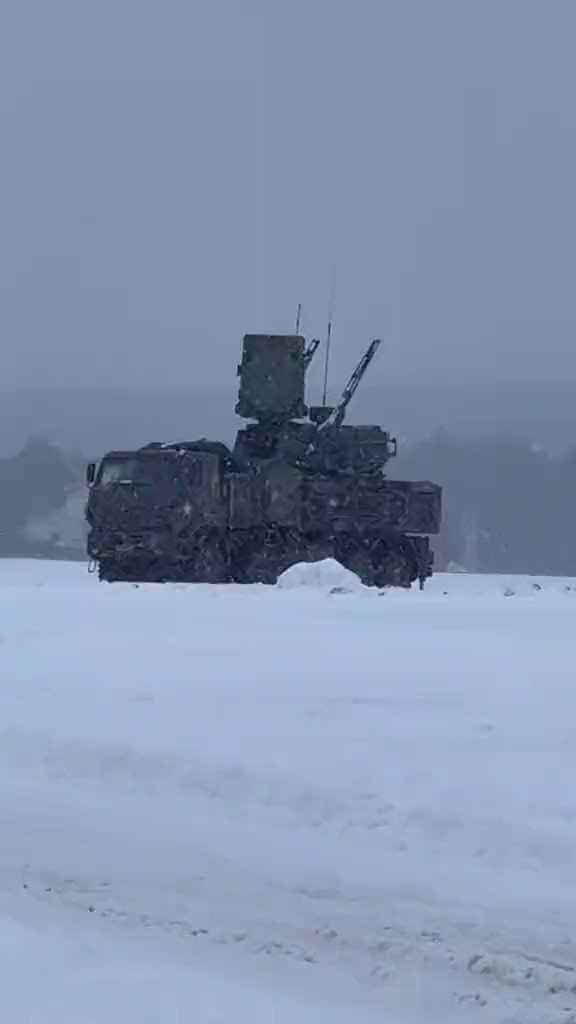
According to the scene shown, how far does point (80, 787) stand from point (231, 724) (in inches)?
→ 41.0

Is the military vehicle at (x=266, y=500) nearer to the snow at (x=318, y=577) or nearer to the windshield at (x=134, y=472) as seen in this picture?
the windshield at (x=134, y=472)

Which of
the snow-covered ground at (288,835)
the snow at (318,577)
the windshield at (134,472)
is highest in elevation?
the windshield at (134,472)

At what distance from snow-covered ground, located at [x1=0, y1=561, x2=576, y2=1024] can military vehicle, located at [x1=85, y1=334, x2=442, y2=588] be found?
528 inches

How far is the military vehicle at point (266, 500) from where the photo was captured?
24.4 m

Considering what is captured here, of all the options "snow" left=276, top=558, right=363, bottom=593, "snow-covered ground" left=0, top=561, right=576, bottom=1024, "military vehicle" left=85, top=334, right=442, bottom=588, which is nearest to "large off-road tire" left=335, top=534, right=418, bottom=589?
"military vehicle" left=85, top=334, right=442, bottom=588

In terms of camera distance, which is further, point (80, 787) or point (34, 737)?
point (34, 737)

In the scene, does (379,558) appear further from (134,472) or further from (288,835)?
(288,835)

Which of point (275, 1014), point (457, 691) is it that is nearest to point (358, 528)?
point (457, 691)

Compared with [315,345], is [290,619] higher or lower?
lower

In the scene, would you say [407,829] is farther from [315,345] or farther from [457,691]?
[315,345]

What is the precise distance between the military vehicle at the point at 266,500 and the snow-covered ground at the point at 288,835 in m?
13.4

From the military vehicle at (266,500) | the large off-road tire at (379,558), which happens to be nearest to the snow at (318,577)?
the military vehicle at (266,500)

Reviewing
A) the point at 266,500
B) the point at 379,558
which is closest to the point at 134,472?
the point at 266,500

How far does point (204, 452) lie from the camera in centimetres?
2548
